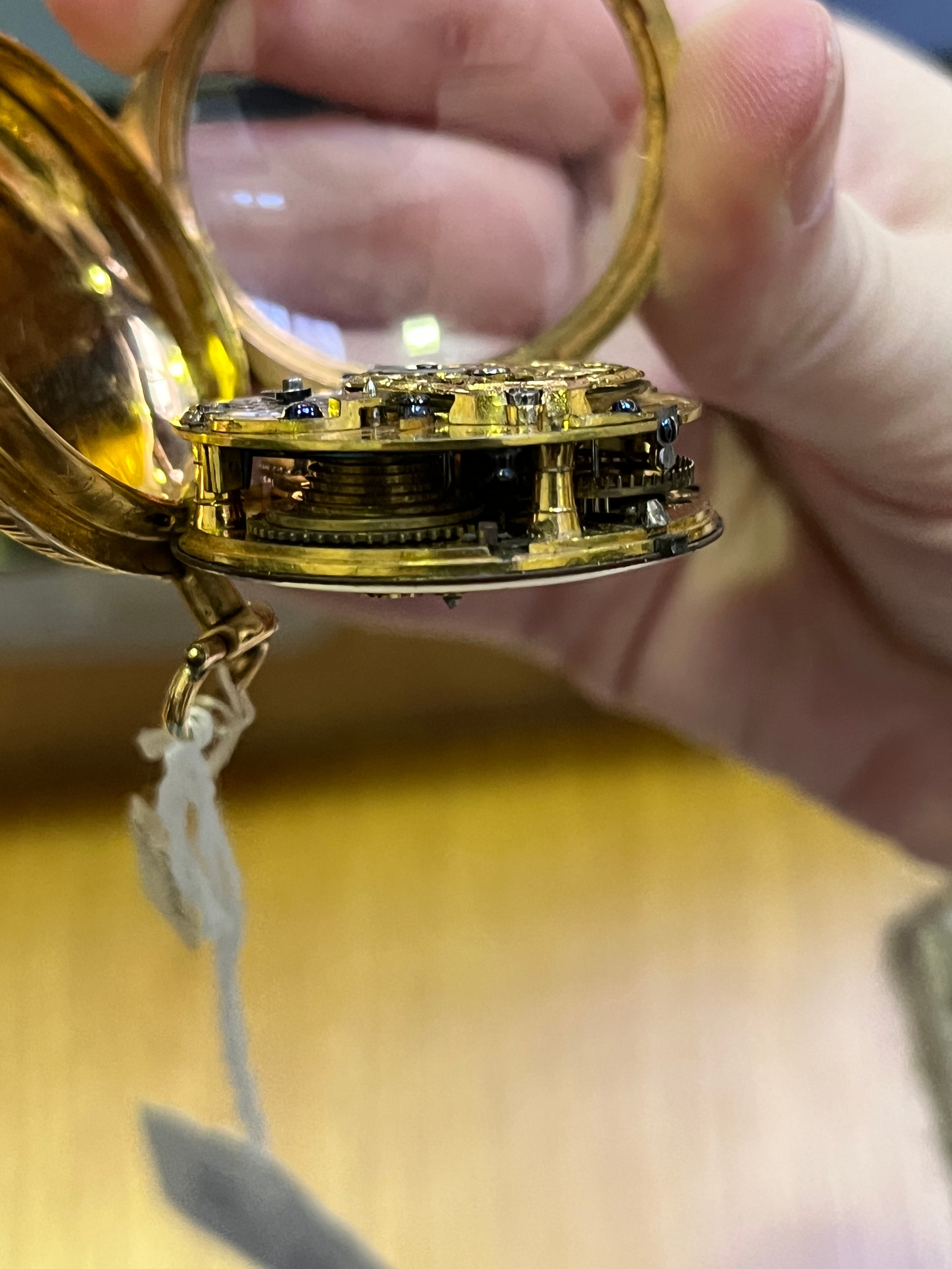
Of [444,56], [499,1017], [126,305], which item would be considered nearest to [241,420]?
[126,305]

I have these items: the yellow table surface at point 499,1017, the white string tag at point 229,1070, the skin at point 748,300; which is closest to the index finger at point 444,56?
the skin at point 748,300

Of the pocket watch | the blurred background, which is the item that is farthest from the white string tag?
the blurred background

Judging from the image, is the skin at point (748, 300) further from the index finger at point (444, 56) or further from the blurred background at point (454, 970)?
the blurred background at point (454, 970)

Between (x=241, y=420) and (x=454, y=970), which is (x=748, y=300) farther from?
(x=454, y=970)

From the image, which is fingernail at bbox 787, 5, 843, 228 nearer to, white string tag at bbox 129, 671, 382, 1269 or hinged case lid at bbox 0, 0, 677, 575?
hinged case lid at bbox 0, 0, 677, 575

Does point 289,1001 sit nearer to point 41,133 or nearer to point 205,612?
point 205,612
